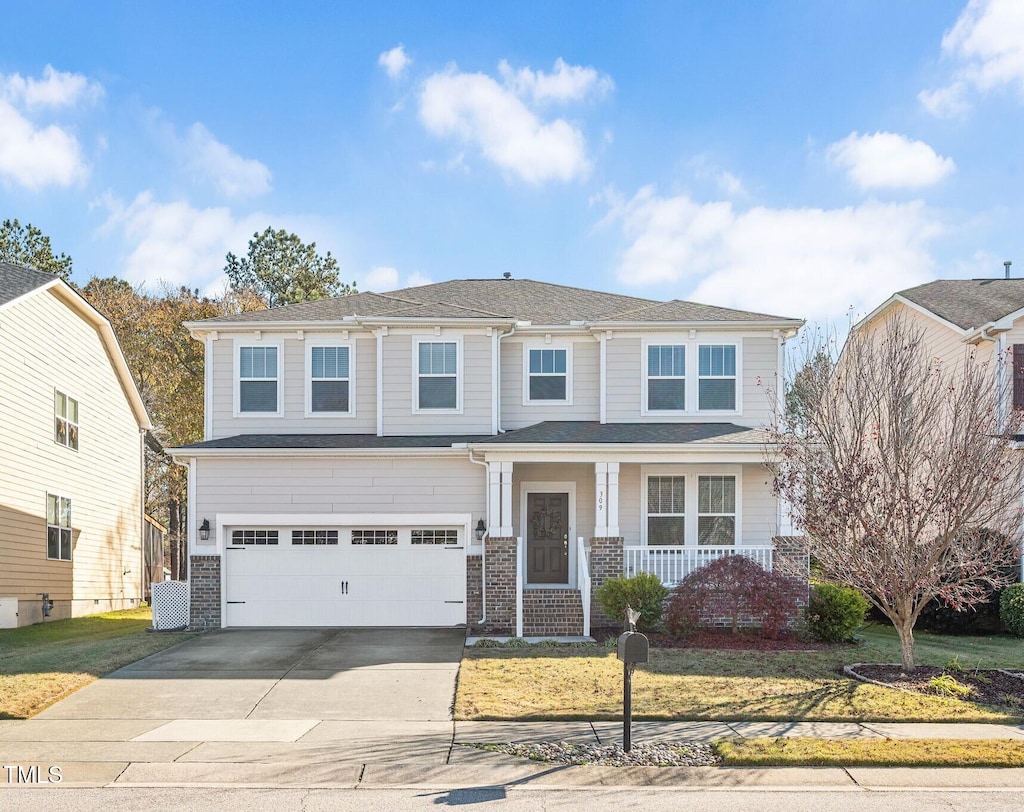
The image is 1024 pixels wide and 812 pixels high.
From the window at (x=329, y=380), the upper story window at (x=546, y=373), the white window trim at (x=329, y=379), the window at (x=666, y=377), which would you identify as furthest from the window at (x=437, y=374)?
the window at (x=666, y=377)

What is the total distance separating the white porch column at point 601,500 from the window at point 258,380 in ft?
21.7

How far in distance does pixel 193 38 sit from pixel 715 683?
13248mm

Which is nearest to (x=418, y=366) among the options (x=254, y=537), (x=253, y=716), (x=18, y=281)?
(x=254, y=537)

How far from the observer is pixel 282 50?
55.1ft

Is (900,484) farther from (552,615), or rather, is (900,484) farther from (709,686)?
(552,615)

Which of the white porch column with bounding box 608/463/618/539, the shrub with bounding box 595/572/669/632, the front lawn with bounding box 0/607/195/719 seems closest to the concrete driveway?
the front lawn with bounding box 0/607/195/719

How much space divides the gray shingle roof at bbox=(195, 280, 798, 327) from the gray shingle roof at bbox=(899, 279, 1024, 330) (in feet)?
16.1

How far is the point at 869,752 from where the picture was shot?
29.5 ft

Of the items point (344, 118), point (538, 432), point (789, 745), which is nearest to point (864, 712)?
point (789, 745)

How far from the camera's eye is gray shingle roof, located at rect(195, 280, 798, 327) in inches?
772

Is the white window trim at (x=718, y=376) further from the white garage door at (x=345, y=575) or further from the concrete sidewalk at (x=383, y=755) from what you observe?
the concrete sidewalk at (x=383, y=755)

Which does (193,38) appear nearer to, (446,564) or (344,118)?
(344,118)

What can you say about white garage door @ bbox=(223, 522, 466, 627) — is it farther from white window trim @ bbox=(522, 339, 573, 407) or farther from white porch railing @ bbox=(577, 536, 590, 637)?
white window trim @ bbox=(522, 339, 573, 407)

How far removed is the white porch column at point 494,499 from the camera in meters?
17.5
